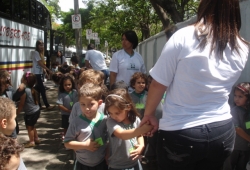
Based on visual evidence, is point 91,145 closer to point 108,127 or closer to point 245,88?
point 108,127

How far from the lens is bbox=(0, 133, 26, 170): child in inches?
66.7

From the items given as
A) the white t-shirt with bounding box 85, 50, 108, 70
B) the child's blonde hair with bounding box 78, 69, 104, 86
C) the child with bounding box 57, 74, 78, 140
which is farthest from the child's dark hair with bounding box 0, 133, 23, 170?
the white t-shirt with bounding box 85, 50, 108, 70

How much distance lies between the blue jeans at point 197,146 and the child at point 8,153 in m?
0.86

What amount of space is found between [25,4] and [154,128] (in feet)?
30.2

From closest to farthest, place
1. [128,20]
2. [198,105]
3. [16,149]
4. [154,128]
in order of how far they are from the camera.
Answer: [16,149] < [198,105] < [154,128] < [128,20]

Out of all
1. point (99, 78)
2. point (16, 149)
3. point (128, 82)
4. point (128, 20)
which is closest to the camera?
point (16, 149)

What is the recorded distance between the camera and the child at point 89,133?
2.76 m

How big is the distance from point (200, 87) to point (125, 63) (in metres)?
2.75

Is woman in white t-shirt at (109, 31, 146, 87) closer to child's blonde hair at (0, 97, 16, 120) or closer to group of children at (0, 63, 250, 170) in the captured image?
group of children at (0, 63, 250, 170)

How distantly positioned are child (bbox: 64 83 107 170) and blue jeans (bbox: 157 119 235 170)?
96cm

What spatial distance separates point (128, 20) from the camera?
2148cm

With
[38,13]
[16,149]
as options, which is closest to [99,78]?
[16,149]

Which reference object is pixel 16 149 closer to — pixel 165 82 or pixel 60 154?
pixel 165 82

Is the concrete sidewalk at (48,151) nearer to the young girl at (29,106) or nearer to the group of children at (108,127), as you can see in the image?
the young girl at (29,106)
